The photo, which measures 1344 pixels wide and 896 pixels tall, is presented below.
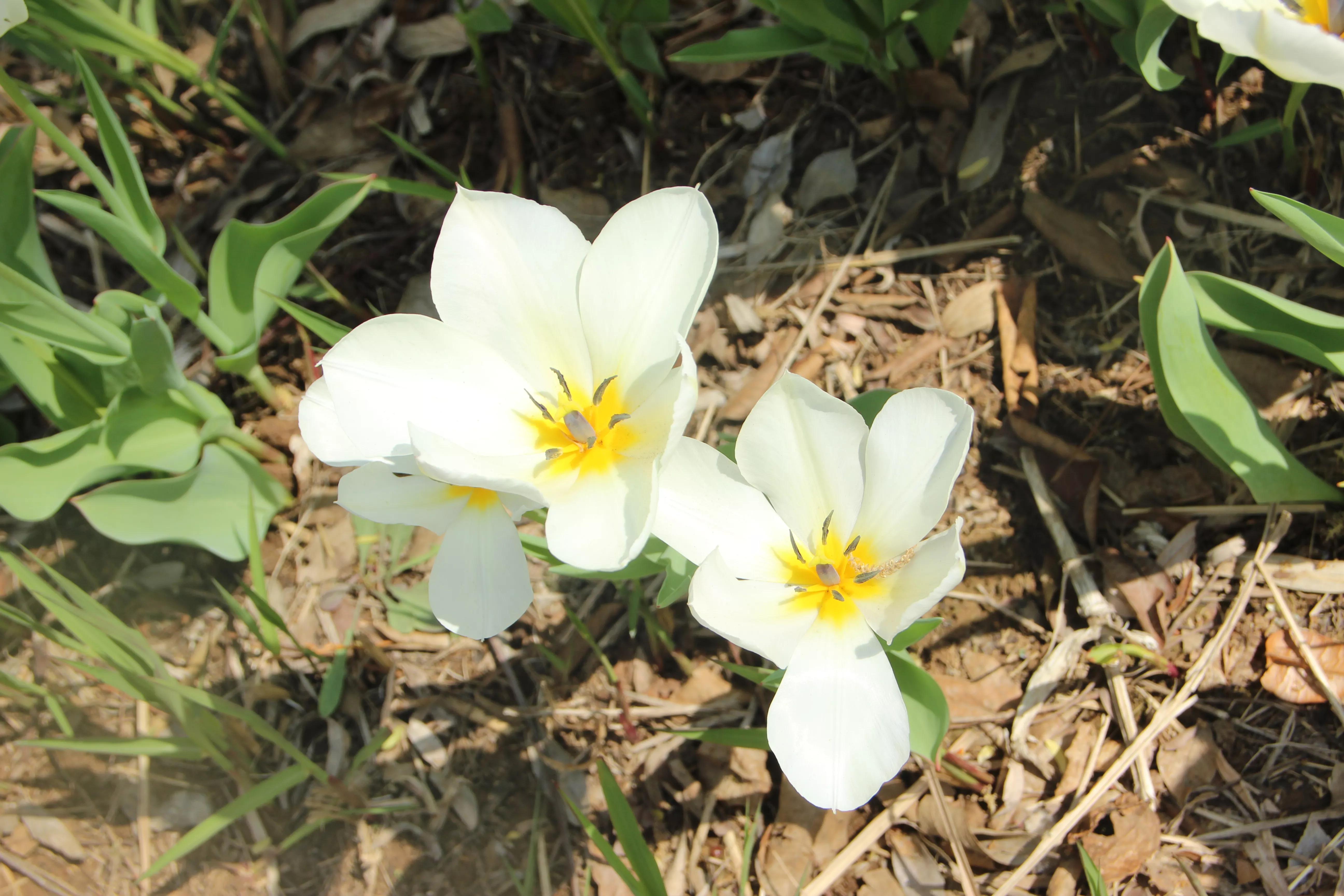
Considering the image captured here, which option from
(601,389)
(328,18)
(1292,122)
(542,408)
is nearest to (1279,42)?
(1292,122)

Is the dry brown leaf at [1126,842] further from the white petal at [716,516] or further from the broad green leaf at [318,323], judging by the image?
the broad green leaf at [318,323]

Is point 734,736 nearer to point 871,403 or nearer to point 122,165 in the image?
point 871,403

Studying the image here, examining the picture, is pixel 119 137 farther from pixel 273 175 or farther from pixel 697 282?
pixel 697 282

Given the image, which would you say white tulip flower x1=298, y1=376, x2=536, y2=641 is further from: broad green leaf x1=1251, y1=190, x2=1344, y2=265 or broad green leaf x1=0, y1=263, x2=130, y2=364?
broad green leaf x1=1251, y1=190, x2=1344, y2=265

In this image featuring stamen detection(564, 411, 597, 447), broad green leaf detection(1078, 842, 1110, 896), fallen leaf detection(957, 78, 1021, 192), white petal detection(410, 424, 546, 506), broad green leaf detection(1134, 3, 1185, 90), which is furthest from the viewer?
fallen leaf detection(957, 78, 1021, 192)

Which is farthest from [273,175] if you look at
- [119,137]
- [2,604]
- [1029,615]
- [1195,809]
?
[1195,809]

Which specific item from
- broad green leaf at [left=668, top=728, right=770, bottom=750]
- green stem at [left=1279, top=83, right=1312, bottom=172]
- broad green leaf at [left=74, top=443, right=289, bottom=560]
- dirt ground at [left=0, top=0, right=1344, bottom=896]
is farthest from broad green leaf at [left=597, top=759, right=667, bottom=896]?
green stem at [left=1279, top=83, right=1312, bottom=172]
